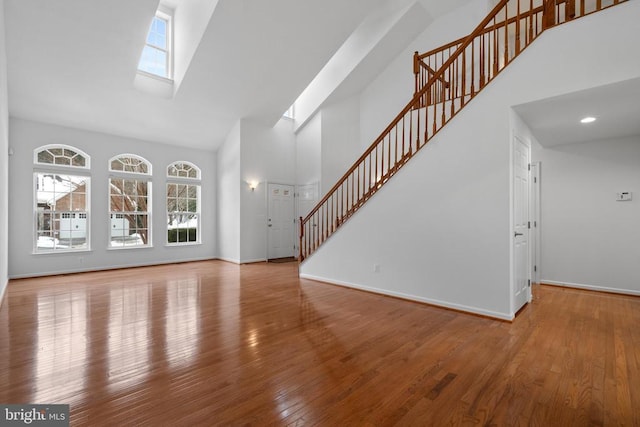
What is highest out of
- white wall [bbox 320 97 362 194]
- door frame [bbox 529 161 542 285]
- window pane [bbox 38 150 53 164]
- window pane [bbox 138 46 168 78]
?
window pane [bbox 138 46 168 78]

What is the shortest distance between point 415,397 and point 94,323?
3509 millimetres

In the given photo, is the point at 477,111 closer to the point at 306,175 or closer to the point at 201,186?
the point at 306,175

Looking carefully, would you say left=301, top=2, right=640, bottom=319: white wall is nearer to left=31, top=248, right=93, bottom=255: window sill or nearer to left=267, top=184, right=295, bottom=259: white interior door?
left=267, top=184, right=295, bottom=259: white interior door

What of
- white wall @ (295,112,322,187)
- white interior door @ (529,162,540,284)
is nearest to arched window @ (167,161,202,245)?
white wall @ (295,112,322,187)

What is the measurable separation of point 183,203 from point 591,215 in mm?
8526

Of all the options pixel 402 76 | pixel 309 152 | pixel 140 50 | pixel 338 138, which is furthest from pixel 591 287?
pixel 140 50

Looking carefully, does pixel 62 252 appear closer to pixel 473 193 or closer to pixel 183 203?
pixel 183 203

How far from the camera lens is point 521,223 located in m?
3.94

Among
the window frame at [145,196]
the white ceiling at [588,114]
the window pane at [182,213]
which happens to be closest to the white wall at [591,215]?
the white ceiling at [588,114]

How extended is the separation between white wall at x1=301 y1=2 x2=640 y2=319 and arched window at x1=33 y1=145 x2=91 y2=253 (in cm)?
589

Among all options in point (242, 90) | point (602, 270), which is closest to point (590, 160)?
point (602, 270)

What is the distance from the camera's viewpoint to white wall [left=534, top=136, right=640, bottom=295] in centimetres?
466

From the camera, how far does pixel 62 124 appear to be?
6.29m

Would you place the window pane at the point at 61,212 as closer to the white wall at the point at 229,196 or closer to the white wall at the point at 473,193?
the white wall at the point at 229,196
